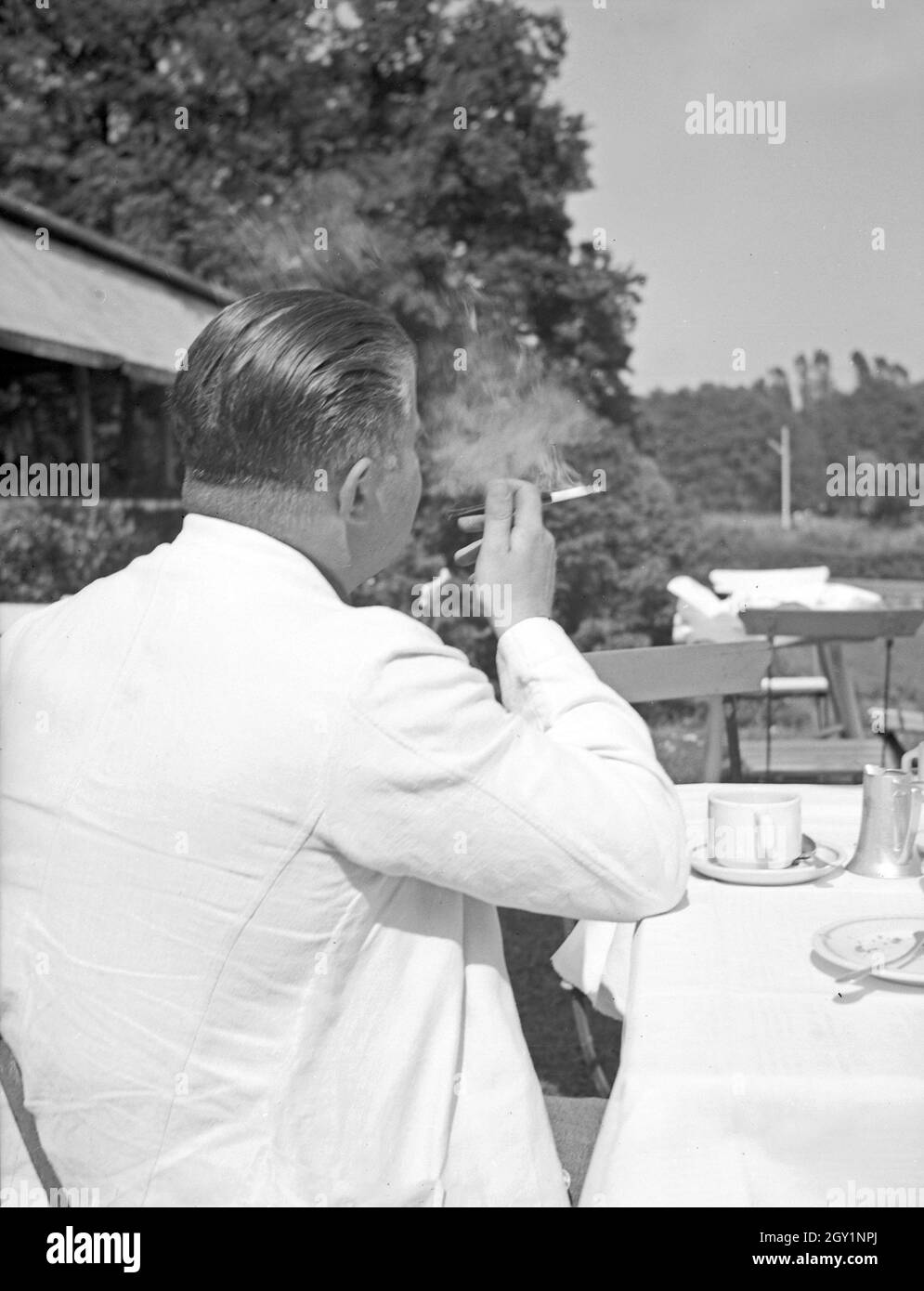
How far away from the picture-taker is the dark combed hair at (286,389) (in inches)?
44.5

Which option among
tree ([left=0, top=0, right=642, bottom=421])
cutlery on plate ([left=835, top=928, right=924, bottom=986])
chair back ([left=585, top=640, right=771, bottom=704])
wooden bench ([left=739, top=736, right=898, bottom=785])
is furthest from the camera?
tree ([left=0, top=0, right=642, bottom=421])

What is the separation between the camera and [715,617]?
20.2 ft

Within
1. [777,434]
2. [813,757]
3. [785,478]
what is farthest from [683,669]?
[785,478]

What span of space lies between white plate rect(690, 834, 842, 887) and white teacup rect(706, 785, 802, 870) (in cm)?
1

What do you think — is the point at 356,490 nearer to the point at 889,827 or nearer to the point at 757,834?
the point at 757,834

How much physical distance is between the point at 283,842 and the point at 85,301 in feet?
31.6

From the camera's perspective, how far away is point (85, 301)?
975 cm

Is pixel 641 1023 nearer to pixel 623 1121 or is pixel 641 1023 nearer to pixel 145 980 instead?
pixel 623 1121

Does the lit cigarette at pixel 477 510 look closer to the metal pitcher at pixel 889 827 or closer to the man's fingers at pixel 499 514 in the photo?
the man's fingers at pixel 499 514

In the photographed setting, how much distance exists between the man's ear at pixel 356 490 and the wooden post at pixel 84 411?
10074 mm

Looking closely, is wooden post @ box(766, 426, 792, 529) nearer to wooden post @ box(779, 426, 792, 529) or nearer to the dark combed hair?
wooden post @ box(779, 426, 792, 529)

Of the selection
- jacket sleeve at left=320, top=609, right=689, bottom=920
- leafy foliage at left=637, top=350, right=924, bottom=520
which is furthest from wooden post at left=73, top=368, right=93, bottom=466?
jacket sleeve at left=320, top=609, right=689, bottom=920

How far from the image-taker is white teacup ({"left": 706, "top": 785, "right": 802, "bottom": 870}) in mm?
1704
